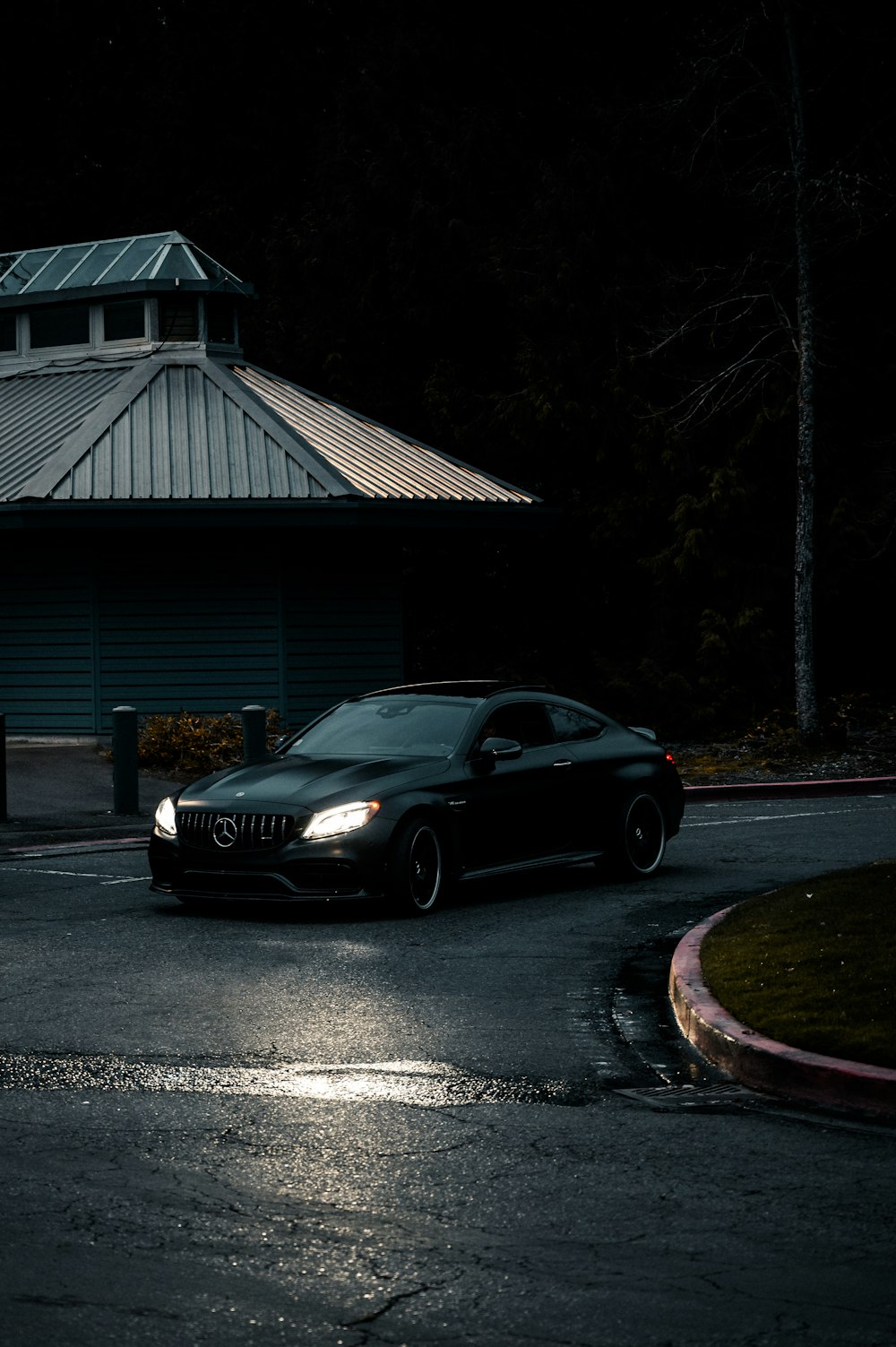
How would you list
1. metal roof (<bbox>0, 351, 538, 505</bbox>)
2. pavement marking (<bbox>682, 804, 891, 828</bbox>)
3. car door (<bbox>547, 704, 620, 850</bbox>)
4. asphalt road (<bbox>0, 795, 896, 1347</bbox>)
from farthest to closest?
metal roof (<bbox>0, 351, 538, 505</bbox>) < pavement marking (<bbox>682, 804, 891, 828</bbox>) < car door (<bbox>547, 704, 620, 850</bbox>) < asphalt road (<bbox>0, 795, 896, 1347</bbox>)

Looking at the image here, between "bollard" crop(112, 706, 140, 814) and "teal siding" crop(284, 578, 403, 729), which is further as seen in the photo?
"teal siding" crop(284, 578, 403, 729)

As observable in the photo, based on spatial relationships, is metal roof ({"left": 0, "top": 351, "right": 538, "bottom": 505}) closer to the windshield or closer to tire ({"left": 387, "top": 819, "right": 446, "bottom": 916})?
the windshield

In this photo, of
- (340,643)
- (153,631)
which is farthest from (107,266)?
(340,643)

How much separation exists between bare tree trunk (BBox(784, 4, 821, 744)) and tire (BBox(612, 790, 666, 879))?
1307cm

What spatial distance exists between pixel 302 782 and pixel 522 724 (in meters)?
2.24

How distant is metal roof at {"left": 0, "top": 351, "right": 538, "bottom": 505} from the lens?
2494 cm

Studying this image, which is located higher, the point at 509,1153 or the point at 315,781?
the point at 315,781

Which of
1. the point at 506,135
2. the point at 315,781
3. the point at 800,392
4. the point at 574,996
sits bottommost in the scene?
the point at 574,996

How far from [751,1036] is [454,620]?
27304 mm

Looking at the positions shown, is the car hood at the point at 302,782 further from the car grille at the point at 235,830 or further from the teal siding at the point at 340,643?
the teal siding at the point at 340,643

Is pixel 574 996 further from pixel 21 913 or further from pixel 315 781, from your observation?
pixel 21 913

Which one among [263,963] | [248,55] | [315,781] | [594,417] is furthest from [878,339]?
[263,963]

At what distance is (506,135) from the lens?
3503cm

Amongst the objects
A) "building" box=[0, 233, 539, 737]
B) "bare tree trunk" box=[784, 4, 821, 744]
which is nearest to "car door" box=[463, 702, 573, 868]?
"building" box=[0, 233, 539, 737]
